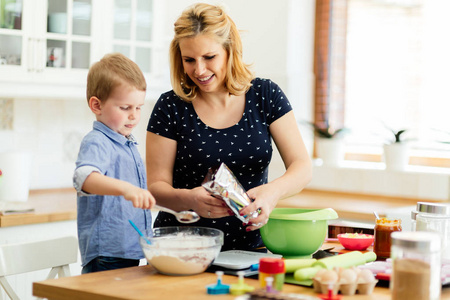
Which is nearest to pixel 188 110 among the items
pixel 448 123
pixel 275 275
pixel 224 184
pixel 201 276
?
pixel 224 184

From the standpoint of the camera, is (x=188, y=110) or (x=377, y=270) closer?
(x=377, y=270)

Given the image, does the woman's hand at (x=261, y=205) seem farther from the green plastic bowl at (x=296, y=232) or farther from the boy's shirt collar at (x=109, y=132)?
the boy's shirt collar at (x=109, y=132)

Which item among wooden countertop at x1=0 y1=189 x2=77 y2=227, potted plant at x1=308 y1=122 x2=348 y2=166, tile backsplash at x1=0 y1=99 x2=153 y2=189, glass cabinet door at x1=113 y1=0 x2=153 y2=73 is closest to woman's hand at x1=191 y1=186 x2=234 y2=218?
wooden countertop at x1=0 y1=189 x2=77 y2=227

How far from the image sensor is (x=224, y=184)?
1730mm

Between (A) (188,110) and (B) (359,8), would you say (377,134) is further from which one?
(A) (188,110)

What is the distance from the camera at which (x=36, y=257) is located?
79.5 inches

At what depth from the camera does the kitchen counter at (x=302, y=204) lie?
3.05 meters

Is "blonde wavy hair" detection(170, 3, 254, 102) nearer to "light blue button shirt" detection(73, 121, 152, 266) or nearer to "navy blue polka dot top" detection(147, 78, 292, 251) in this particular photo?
"navy blue polka dot top" detection(147, 78, 292, 251)

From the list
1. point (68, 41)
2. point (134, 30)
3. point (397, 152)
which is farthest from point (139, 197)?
point (397, 152)

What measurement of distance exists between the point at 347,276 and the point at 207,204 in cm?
46

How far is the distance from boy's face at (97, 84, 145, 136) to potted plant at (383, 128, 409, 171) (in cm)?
221

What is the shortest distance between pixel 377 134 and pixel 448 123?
40cm

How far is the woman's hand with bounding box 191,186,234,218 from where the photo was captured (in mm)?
1782

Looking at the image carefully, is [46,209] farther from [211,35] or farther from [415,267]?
[415,267]
